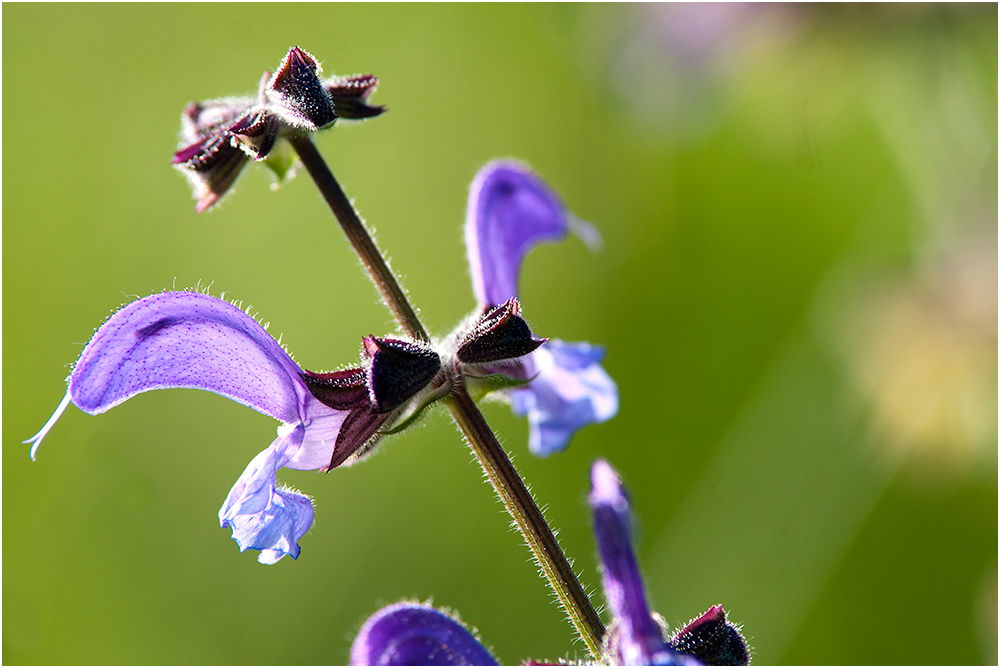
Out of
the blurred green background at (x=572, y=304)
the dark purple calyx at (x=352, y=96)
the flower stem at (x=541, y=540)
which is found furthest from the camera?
the blurred green background at (x=572, y=304)

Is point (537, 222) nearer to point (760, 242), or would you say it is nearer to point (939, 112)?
point (939, 112)

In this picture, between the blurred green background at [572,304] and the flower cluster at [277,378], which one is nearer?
the flower cluster at [277,378]

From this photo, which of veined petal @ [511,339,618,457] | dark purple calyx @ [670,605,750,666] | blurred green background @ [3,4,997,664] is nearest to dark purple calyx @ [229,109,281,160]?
veined petal @ [511,339,618,457]

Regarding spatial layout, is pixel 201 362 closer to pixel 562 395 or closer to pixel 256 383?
pixel 256 383

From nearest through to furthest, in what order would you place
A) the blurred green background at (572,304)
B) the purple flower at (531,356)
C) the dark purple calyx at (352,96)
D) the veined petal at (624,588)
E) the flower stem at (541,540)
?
the veined petal at (624,588)
the flower stem at (541,540)
the dark purple calyx at (352,96)
the purple flower at (531,356)
the blurred green background at (572,304)

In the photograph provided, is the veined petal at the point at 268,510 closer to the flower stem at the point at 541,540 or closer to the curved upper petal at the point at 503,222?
the flower stem at the point at 541,540

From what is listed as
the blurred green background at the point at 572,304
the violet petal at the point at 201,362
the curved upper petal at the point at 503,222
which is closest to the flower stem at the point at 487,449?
the violet petal at the point at 201,362

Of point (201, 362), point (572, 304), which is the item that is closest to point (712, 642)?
point (201, 362)

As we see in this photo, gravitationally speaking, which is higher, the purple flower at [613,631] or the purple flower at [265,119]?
the purple flower at [265,119]

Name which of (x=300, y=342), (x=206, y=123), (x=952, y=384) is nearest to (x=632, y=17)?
(x=300, y=342)
